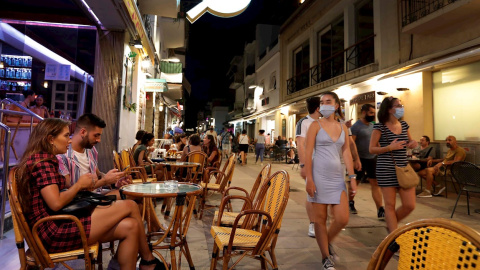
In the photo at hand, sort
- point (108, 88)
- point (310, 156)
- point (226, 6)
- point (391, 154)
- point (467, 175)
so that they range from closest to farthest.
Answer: point (310, 156), point (391, 154), point (467, 175), point (226, 6), point (108, 88)

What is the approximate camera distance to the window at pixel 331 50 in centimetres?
1368

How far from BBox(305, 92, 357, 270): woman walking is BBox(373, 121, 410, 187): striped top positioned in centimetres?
77

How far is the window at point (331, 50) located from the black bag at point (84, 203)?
12739 millimetres

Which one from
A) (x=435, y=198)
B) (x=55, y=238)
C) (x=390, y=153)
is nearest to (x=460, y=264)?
(x=55, y=238)

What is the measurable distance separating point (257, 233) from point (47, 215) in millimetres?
1728

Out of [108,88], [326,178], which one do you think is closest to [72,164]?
[326,178]

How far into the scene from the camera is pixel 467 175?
499 centimetres

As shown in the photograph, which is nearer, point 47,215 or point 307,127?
point 47,215

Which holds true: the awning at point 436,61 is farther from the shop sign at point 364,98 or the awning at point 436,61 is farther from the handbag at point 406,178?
the handbag at point 406,178

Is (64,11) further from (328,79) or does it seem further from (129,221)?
(328,79)

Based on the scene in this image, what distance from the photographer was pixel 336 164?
277 cm

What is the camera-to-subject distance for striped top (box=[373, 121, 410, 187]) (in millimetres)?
3254

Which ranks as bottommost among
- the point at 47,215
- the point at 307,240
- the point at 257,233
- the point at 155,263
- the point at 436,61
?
the point at 307,240

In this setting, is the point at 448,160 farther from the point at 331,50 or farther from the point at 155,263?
the point at 331,50
